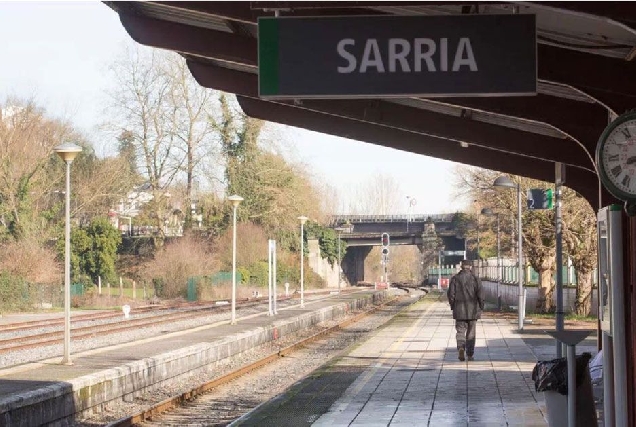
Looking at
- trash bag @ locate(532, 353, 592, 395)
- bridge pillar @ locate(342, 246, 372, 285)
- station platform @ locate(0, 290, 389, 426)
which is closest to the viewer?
trash bag @ locate(532, 353, 592, 395)

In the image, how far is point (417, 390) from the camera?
16062mm

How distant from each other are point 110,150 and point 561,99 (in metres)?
47.1

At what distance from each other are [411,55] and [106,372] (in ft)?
34.1

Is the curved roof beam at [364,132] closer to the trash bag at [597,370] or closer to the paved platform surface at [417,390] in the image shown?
the paved platform surface at [417,390]

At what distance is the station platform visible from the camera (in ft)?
46.6

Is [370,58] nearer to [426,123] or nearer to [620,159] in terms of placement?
[620,159]

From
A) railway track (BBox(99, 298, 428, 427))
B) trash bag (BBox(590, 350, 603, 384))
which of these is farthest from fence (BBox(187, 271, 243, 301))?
trash bag (BBox(590, 350, 603, 384))

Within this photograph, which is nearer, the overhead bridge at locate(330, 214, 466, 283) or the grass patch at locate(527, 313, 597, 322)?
the grass patch at locate(527, 313, 597, 322)

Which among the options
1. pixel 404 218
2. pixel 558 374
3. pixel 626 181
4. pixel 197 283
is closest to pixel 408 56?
pixel 626 181

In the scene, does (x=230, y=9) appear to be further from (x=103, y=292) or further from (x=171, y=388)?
(x=103, y=292)

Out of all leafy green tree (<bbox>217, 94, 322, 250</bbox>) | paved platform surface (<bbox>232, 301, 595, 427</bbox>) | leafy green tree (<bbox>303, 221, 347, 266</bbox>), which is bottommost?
paved platform surface (<bbox>232, 301, 595, 427</bbox>)

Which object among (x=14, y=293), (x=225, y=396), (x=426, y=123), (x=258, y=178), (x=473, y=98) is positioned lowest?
(x=225, y=396)

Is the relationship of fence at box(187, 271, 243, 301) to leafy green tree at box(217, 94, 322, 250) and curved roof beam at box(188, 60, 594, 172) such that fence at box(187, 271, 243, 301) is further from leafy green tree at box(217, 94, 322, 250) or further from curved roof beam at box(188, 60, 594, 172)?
curved roof beam at box(188, 60, 594, 172)

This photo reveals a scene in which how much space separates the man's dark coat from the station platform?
4.92 metres
